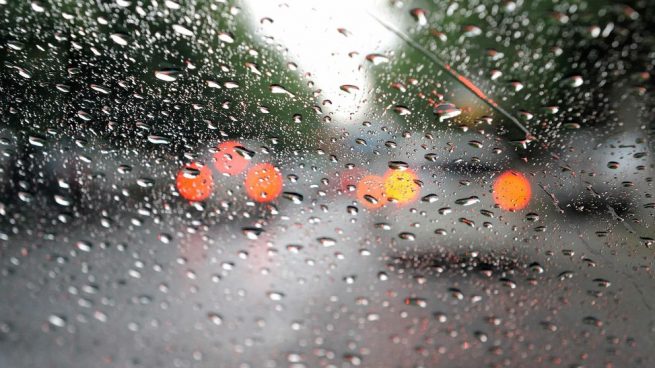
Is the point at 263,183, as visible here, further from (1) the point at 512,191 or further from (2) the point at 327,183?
(1) the point at 512,191

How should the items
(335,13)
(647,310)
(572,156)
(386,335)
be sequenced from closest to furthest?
(386,335)
(335,13)
(647,310)
(572,156)

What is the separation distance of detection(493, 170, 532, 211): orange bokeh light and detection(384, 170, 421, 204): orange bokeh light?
0.29m

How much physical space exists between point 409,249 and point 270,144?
59 cm

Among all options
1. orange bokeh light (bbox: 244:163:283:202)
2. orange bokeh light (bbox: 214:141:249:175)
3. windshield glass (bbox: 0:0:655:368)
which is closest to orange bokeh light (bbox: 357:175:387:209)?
windshield glass (bbox: 0:0:655:368)

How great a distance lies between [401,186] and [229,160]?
608 millimetres

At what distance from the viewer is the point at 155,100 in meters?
1.62

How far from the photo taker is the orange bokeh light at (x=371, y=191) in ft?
5.55

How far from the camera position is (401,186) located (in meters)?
1.76

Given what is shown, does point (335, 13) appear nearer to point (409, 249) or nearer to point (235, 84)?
point (235, 84)

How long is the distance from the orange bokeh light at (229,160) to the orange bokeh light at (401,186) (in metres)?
0.50

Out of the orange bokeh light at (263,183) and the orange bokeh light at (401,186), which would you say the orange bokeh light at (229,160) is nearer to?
the orange bokeh light at (263,183)

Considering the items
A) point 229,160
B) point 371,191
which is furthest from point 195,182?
point 371,191

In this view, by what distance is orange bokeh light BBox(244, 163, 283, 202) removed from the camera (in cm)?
164

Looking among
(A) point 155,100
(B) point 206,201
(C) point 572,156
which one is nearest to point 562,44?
(C) point 572,156
